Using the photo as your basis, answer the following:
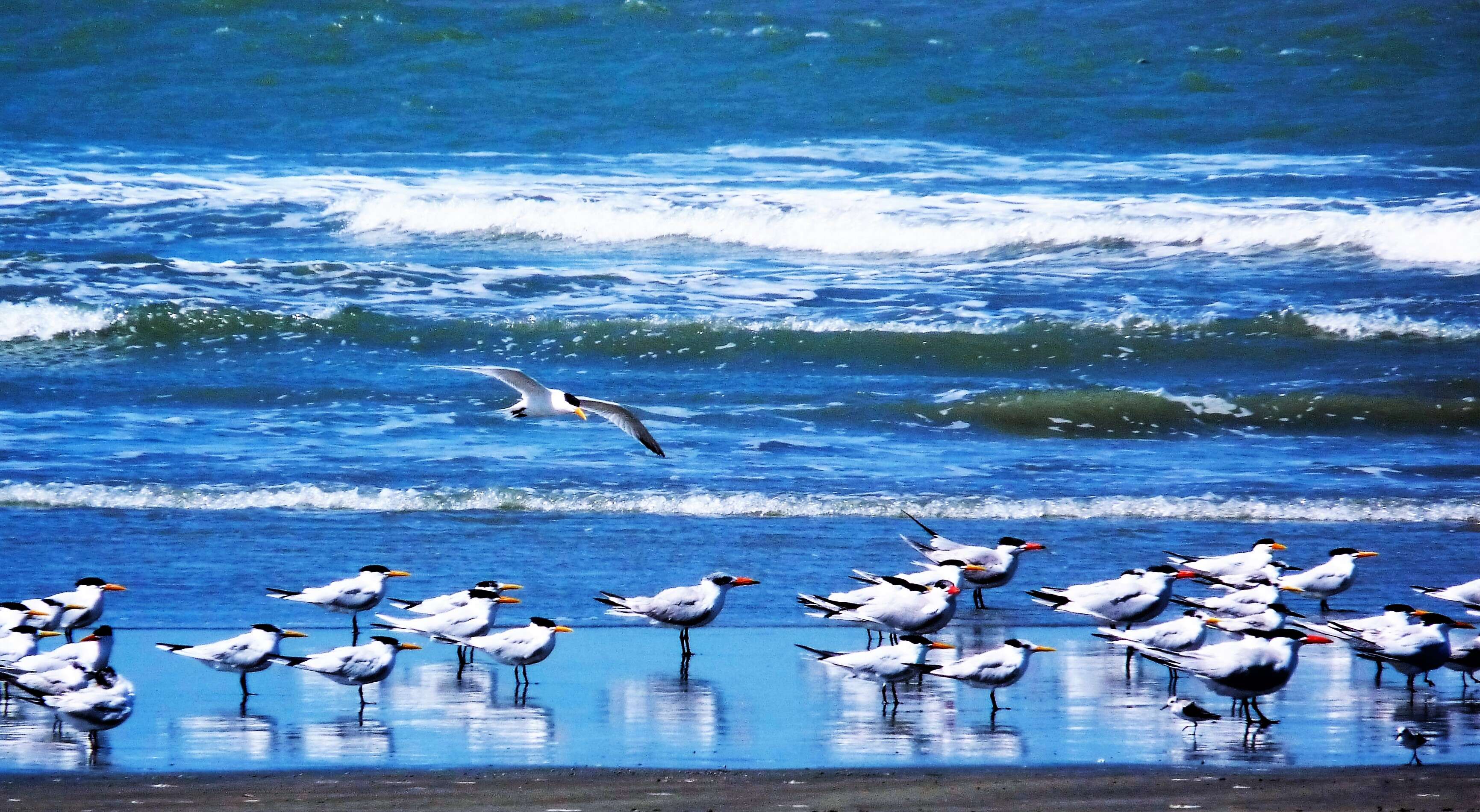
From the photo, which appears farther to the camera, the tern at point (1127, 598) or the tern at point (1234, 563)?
the tern at point (1234, 563)

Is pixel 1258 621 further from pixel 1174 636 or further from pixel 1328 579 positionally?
pixel 1328 579

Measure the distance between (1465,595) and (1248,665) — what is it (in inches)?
91.0

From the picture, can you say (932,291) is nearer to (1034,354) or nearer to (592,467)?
(1034,354)

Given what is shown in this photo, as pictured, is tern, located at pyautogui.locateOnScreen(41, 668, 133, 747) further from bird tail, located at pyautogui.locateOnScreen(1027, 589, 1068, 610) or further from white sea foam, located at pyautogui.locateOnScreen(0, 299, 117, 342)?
white sea foam, located at pyautogui.locateOnScreen(0, 299, 117, 342)

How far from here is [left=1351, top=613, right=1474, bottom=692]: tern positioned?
22.4 feet

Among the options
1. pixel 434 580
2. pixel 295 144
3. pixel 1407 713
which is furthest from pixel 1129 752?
pixel 295 144

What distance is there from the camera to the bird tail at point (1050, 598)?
8.03 metres

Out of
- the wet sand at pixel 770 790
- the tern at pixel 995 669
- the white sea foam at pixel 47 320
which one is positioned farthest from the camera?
the white sea foam at pixel 47 320

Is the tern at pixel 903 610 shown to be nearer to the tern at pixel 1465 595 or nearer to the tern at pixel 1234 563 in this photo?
the tern at pixel 1234 563

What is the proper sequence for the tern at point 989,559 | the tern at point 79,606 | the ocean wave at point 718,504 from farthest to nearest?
the ocean wave at point 718,504
the tern at point 989,559
the tern at point 79,606

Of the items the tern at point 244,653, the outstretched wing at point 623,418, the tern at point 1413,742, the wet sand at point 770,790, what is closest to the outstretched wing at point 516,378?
the outstretched wing at point 623,418

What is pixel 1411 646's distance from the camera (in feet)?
22.4

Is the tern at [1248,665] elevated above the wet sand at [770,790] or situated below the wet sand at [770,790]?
above

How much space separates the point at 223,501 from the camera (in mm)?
10805
